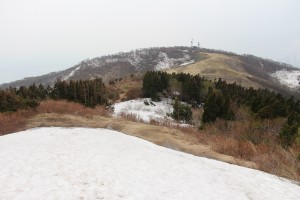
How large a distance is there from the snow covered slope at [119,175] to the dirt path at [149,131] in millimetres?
1431

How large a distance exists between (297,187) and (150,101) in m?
28.9

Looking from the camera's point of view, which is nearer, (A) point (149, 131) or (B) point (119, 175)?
(B) point (119, 175)

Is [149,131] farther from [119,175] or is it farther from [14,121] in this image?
[14,121]

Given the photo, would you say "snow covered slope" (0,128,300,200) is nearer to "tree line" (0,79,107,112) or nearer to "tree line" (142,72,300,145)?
"tree line" (0,79,107,112)

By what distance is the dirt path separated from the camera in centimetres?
1350

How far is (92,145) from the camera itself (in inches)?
530

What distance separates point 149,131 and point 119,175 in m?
7.36

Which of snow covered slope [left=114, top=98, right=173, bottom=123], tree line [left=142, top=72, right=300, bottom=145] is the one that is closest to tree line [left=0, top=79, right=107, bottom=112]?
snow covered slope [left=114, top=98, right=173, bottom=123]

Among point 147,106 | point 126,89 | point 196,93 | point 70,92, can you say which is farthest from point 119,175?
point 126,89

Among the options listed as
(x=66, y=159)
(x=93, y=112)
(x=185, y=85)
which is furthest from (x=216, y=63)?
(x=66, y=159)

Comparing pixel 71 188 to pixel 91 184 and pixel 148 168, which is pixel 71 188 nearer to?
pixel 91 184

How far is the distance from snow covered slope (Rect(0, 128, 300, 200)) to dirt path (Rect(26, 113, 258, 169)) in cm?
143

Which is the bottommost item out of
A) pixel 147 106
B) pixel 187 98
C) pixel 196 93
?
pixel 147 106

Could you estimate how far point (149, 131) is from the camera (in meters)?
16.8
